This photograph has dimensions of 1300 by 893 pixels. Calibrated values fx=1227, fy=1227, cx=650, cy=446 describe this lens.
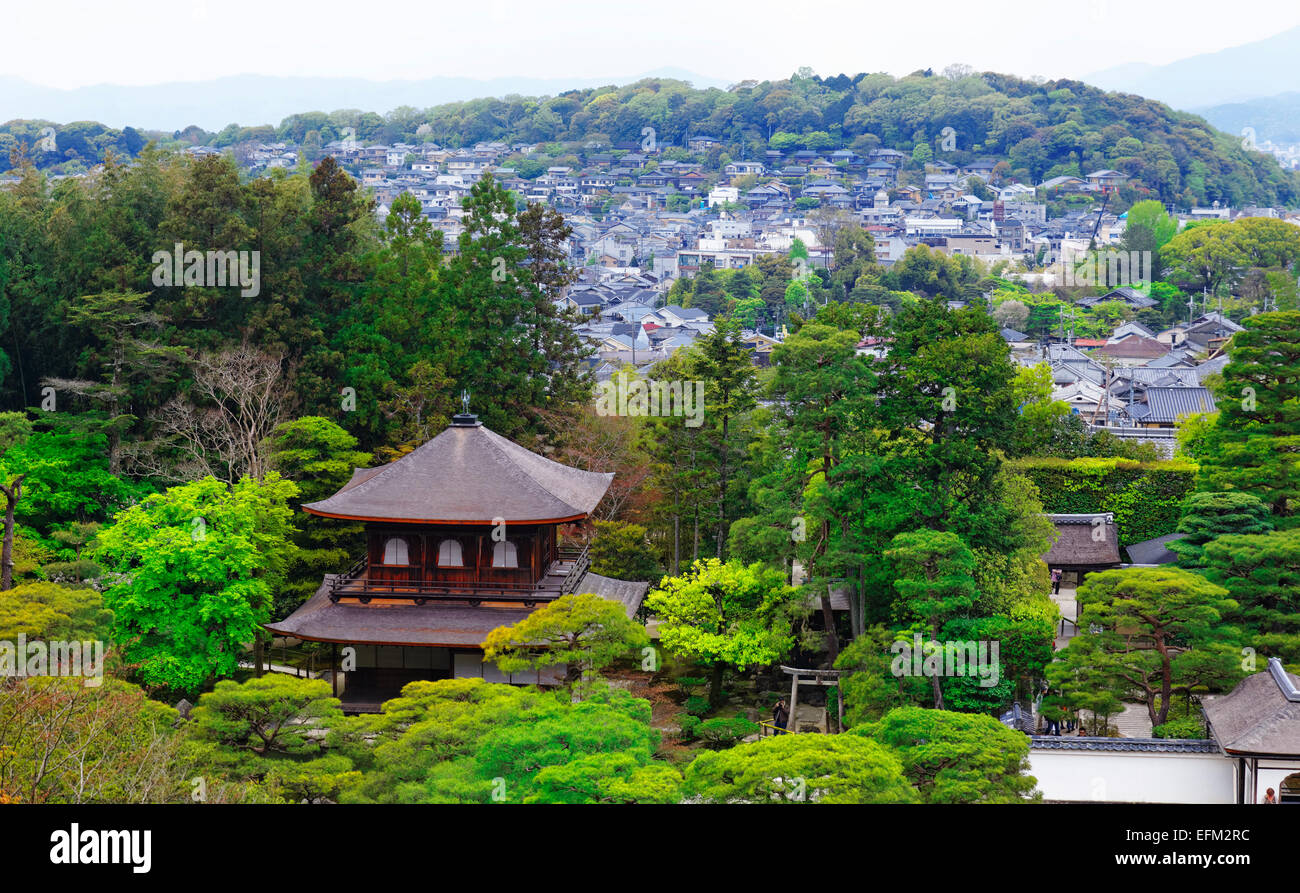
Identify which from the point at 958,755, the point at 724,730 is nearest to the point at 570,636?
the point at 724,730

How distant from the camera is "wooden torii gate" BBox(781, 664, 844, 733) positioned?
70.8 ft

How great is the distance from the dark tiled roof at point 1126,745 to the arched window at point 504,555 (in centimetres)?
929

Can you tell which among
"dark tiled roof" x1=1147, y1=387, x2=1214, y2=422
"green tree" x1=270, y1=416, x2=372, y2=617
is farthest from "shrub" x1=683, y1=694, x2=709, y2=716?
"dark tiled roof" x1=1147, y1=387, x2=1214, y2=422

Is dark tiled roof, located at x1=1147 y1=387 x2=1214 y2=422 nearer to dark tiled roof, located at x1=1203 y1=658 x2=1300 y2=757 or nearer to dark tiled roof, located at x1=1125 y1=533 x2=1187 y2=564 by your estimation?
dark tiled roof, located at x1=1125 y1=533 x2=1187 y2=564

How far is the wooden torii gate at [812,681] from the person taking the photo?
21594 mm

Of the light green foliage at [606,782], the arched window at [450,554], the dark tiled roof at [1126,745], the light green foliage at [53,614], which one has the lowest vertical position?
the dark tiled roof at [1126,745]

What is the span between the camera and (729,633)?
74.7 feet

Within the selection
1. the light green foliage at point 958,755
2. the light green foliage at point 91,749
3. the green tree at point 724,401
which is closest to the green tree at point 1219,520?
the light green foliage at point 958,755

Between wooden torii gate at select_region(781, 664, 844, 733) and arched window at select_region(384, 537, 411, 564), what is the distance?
7.25m

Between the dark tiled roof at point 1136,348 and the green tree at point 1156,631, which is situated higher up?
the dark tiled roof at point 1136,348

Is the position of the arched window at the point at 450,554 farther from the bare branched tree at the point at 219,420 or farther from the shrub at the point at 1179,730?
the shrub at the point at 1179,730
